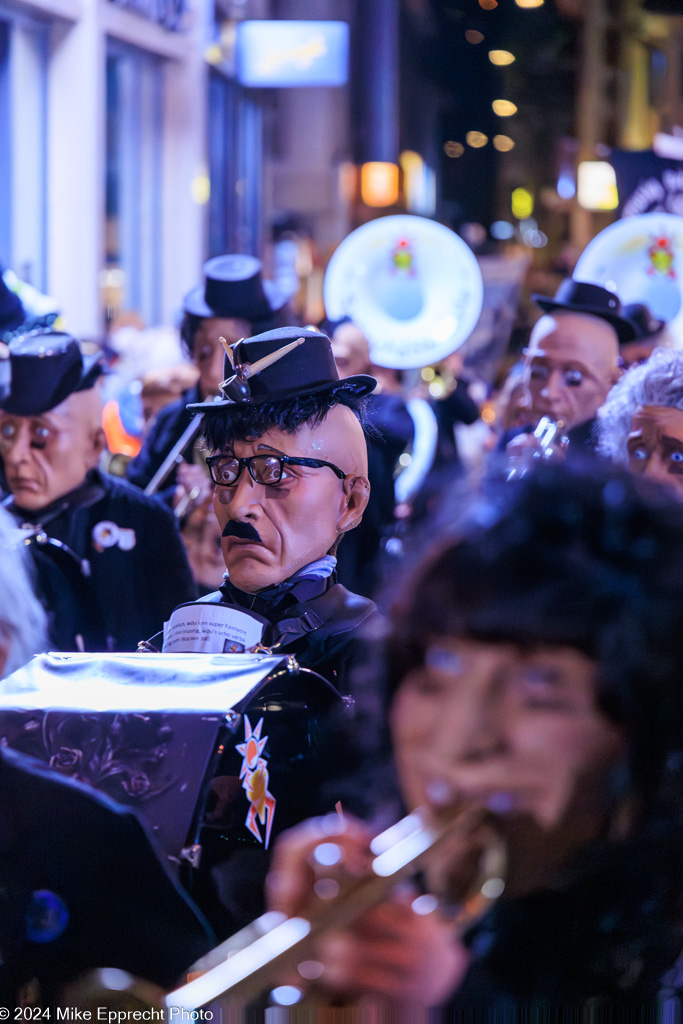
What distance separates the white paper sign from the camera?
178 centimetres

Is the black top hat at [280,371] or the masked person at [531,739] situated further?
the black top hat at [280,371]

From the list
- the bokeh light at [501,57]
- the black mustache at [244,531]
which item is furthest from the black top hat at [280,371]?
the bokeh light at [501,57]

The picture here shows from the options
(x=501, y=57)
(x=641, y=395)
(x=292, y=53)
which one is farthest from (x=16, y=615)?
(x=501, y=57)

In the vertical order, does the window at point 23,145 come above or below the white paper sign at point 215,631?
above

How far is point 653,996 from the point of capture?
1.17 m

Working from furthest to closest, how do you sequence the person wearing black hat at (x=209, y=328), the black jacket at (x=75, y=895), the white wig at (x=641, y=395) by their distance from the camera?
the person wearing black hat at (x=209, y=328)
the white wig at (x=641, y=395)
the black jacket at (x=75, y=895)

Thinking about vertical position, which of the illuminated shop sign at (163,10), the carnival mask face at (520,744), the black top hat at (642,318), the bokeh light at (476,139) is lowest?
the black top hat at (642,318)

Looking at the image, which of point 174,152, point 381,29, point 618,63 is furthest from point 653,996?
point 618,63

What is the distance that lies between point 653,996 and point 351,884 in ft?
1.27

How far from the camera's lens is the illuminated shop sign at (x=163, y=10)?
34.2 ft

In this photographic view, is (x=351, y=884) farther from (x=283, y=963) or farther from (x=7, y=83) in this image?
(x=7, y=83)

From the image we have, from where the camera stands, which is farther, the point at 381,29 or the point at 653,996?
the point at 381,29

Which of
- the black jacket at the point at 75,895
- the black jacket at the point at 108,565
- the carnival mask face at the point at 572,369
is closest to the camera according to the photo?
the black jacket at the point at 75,895

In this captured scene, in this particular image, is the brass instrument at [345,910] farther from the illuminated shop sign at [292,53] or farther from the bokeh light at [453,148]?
the bokeh light at [453,148]
